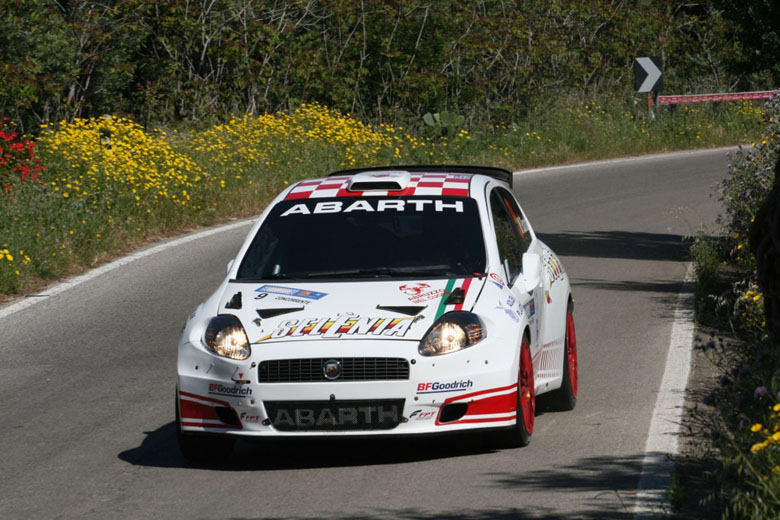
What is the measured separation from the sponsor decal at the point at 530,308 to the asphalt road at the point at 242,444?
0.68m

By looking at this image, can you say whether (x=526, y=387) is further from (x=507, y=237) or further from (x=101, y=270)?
(x=101, y=270)

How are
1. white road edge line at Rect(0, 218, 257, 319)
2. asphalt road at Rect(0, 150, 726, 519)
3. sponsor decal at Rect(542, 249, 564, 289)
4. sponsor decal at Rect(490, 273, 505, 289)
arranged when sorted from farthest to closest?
1. white road edge line at Rect(0, 218, 257, 319)
2. sponsor decal at Rect(542, 249, 564, 289)
3. sponsor decal at Rect(490, 273, 505, 289)
4. asphalt road at Rect(0, 150, 726, 519)

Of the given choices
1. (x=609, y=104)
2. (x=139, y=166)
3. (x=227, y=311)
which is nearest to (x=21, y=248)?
(x=139, y=166)

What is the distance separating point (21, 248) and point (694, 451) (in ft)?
29.6

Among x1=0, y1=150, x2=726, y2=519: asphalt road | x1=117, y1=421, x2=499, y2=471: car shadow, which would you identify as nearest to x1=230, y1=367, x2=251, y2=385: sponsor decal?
x1=117, y1=421, x2=499, y2=471: car shadow

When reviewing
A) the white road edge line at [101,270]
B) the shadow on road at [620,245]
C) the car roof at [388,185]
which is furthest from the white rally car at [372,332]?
the shadow on road at [620,245]

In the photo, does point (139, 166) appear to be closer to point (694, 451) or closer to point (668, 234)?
point (668, 234)

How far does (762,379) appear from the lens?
21.6 ft

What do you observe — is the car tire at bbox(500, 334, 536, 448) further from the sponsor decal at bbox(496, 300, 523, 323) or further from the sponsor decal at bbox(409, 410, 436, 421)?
the sponsor decal at bbox(409, 410, 436, 421)

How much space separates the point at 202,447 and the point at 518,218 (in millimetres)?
2937

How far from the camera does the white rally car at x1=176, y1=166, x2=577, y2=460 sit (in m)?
7.13

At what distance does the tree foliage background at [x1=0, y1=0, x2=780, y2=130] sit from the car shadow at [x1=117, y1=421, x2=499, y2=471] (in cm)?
1923

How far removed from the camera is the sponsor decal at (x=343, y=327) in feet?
23.6

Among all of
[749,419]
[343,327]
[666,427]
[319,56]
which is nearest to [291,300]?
[343,327]
